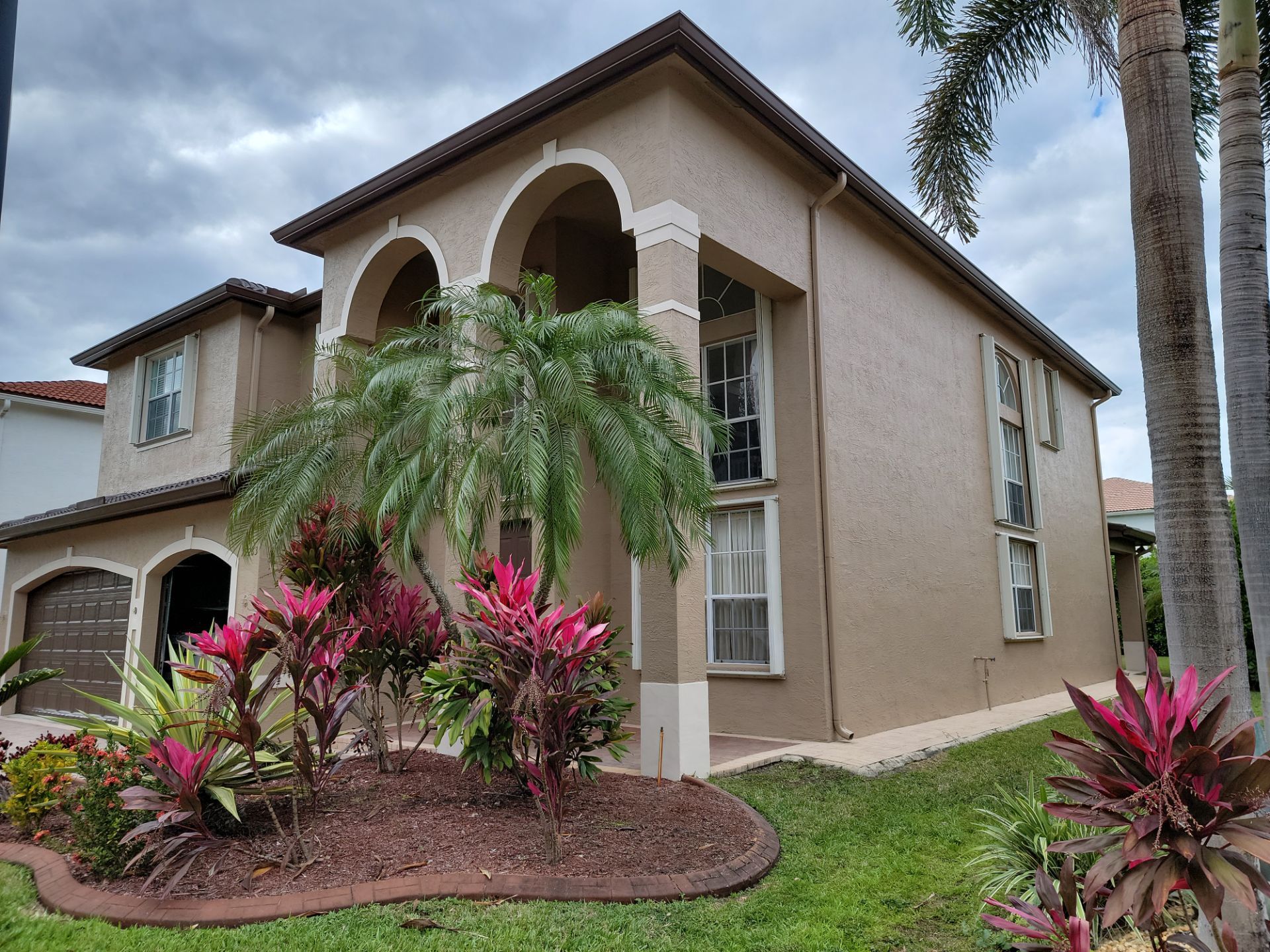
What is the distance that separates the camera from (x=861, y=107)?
41.3 ft

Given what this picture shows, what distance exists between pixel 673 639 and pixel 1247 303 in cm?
500

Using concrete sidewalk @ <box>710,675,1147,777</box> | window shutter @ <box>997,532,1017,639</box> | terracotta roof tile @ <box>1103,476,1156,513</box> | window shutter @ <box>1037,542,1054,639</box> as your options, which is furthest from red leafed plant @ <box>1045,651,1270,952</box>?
terracotta roof tile @ <box>1103,476,1156,513</box>

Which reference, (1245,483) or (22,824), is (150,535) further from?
(1245,483)

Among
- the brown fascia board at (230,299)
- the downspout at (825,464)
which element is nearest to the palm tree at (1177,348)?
the downspout at (825,464)

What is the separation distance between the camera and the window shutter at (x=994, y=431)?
48.4 ft

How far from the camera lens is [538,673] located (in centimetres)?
558

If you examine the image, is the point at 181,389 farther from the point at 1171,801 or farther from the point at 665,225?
the point at 1171,801

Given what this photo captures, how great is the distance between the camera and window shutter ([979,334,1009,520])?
14758 millimetres

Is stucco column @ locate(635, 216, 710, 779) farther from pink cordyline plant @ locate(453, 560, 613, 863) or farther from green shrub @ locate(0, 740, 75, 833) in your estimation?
green shrub @ locate(0, 740, 75, 833)

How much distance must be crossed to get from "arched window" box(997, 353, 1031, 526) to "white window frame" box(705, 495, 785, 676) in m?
6.53

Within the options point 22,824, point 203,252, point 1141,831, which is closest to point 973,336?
point 1141,831

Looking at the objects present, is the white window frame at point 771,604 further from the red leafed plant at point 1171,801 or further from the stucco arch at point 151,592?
the stucco arch at point 151,592

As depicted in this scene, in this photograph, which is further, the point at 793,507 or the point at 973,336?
the point at 973,336

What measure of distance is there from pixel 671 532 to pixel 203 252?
2299cm
